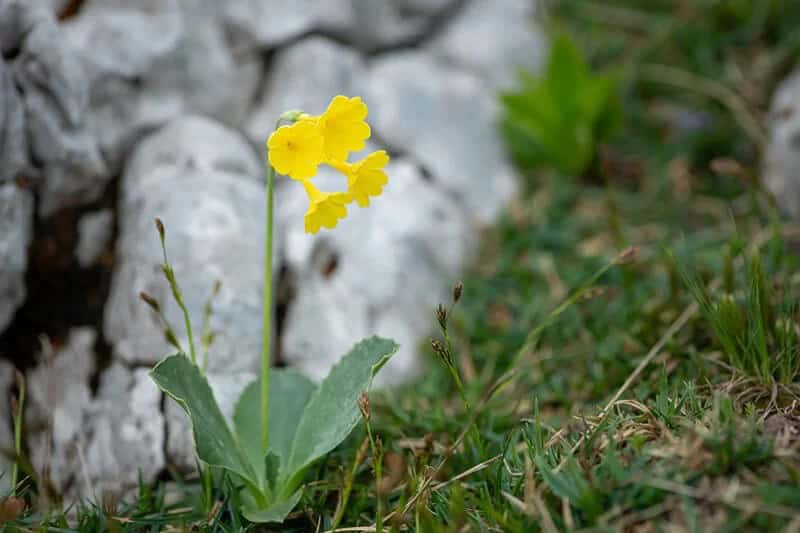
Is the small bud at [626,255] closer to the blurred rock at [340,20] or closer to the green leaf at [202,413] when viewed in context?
the green leaf at [202,413]

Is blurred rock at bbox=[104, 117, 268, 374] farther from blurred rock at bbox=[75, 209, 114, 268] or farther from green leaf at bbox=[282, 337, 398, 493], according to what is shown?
green leaf at bbox=[282, 337, 398, 493]

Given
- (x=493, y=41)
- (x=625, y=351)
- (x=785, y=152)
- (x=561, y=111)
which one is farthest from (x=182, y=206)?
(x=785, y=152)

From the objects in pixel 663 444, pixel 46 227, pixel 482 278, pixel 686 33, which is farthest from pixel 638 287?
pixel 46 227

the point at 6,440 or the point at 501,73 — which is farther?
the point at 501,73

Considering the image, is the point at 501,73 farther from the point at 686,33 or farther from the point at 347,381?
the point at 347,381

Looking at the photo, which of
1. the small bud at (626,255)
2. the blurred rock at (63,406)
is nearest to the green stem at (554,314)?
the small bud at (626,255)

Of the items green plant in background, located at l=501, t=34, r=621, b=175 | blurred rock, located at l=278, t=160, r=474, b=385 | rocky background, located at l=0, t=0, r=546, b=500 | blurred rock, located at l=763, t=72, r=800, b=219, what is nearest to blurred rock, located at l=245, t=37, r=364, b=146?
rocky background, located at l=0, t=0, r=546, b=500
